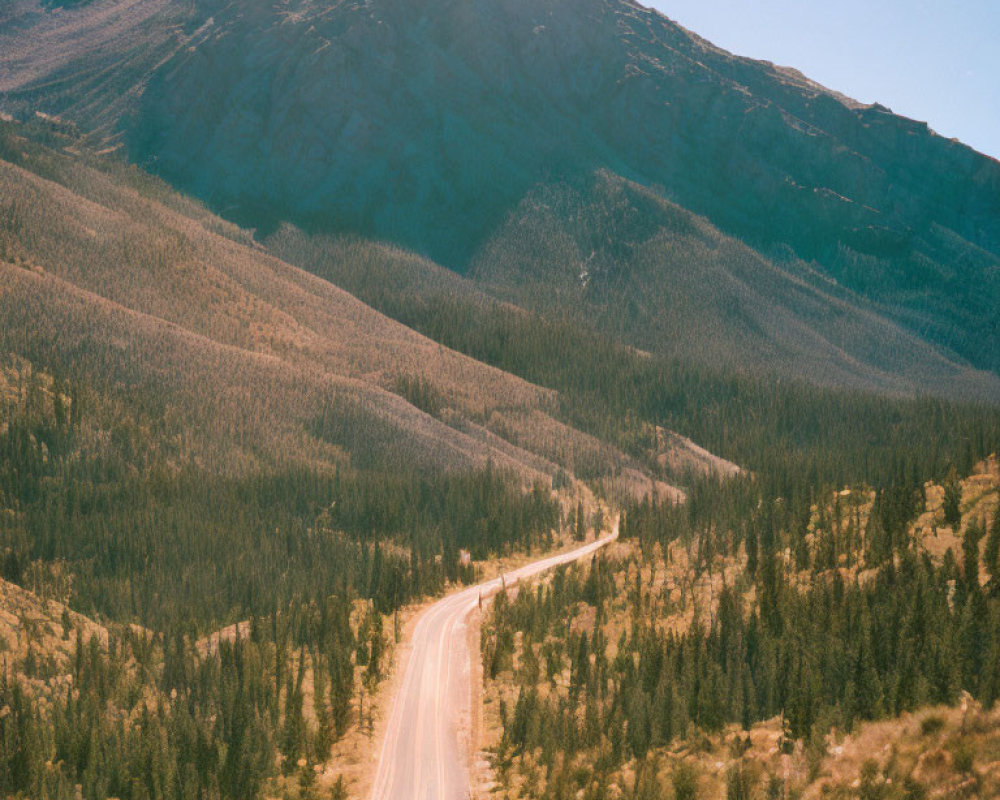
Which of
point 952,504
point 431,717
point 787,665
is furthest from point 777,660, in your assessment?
point 431,717

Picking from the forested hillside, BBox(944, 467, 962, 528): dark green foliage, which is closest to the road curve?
the forested hillside

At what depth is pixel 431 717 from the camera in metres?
80.8

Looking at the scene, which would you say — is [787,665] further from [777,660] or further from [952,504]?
[952,504]

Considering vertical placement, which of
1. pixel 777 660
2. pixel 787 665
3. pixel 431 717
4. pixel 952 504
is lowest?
pixel 431 717

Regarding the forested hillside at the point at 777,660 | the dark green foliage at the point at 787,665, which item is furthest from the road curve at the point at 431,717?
the dark green foliage at the point at 787,665

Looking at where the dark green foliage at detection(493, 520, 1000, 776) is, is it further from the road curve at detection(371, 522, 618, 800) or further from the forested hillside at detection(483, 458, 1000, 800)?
the road curve at detection(371, 522, 618, 800)

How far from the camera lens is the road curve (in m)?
69.3

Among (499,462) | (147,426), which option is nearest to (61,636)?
(147,426)

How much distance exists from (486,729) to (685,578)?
29.8 meters

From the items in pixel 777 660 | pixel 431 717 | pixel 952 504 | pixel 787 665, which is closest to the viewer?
pixel 787 665

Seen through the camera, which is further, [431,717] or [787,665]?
[431,717]

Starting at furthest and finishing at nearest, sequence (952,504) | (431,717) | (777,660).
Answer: (952,504)
(431,717)
(777,660)

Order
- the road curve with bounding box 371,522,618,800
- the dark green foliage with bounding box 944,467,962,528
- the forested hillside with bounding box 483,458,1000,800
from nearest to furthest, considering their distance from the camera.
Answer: the forested hillside with bounding box 483,458,1000,800 < the road curve with bounding box 371,522,618,800 < the dark green foliage with bounding box 944,467,962,528

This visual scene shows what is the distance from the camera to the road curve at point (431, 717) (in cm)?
6931
